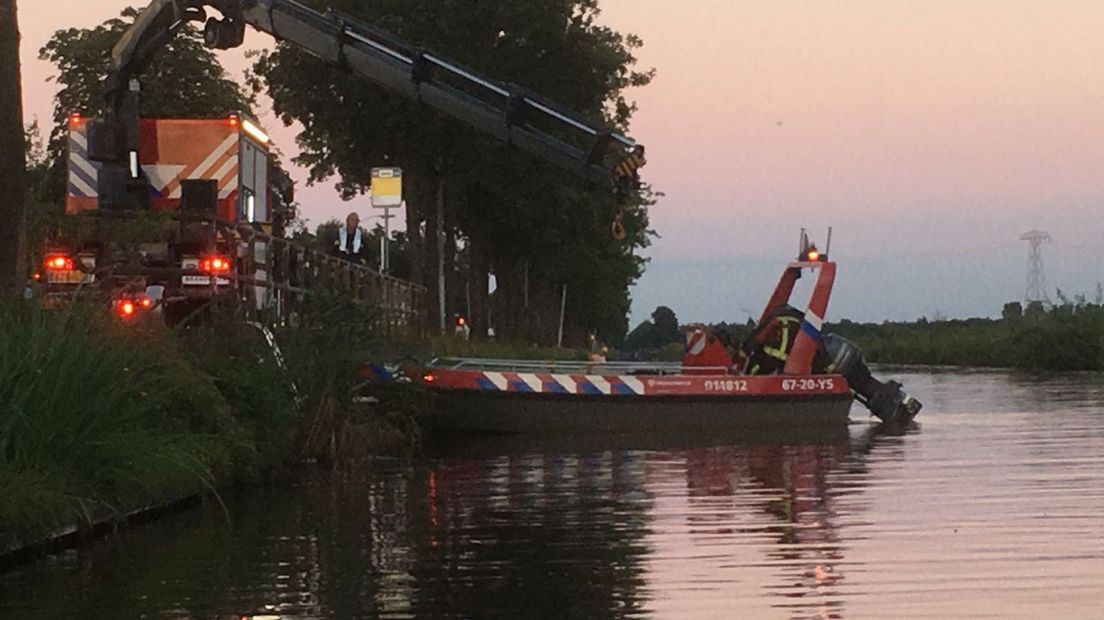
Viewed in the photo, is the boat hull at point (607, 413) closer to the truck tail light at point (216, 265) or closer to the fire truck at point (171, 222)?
the fire truck at point (171, 222)

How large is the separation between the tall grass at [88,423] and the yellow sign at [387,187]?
29692 mm

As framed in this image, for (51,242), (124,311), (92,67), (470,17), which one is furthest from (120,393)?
(92,67)

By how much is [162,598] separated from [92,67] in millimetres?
45527

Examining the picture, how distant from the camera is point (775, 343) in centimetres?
2961

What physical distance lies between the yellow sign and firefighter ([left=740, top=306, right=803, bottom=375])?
18.8m

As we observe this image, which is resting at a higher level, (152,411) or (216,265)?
(216,265)

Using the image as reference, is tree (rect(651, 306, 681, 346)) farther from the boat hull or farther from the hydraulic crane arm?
the boat hull

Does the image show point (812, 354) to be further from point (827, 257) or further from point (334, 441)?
point (334, 441)

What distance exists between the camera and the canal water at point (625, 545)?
1091 centimetres

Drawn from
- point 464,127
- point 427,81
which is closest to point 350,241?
point 427,81

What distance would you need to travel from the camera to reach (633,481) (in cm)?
1966

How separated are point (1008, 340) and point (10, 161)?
228 ft

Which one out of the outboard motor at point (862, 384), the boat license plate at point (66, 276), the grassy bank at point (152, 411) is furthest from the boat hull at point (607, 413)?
the boat license plate at point (66, 276)

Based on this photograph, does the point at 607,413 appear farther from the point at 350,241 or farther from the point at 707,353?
the point at 350,241
